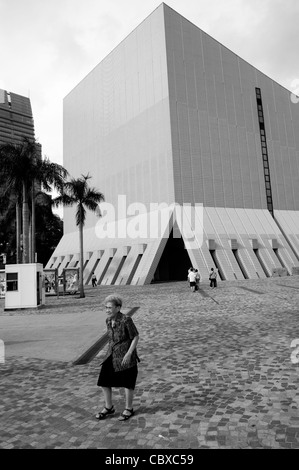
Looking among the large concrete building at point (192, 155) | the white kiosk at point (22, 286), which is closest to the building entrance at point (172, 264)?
the large concrete building at point (192, 155)

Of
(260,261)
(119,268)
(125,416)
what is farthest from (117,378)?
(260,261)

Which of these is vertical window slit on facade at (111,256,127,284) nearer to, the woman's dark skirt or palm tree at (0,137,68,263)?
palm tree at (0,137,68,263)

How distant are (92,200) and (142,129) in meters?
16.4

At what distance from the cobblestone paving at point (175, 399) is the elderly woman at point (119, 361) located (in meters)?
0.22

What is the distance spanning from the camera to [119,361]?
169 inches

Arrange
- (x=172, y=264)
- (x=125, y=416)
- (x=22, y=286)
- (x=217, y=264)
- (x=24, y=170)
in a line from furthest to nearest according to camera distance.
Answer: (x=172, y=264), (x=217, y=264), (x=24, y=170), (x=22, y=286), (x=125, y=416)

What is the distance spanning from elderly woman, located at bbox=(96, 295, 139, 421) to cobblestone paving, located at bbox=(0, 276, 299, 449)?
0.72ft

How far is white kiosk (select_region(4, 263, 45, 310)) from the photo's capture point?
720 inches

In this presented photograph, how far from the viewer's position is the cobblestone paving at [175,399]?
3715 mm

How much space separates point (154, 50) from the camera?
39719 millimetres

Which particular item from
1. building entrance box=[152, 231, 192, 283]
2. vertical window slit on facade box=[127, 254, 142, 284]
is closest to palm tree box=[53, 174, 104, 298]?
vertical window slit on facade box=[127, 254, 142, 284]

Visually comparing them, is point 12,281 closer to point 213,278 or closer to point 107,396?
point 213,278

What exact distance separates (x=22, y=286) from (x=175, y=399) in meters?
15.3
